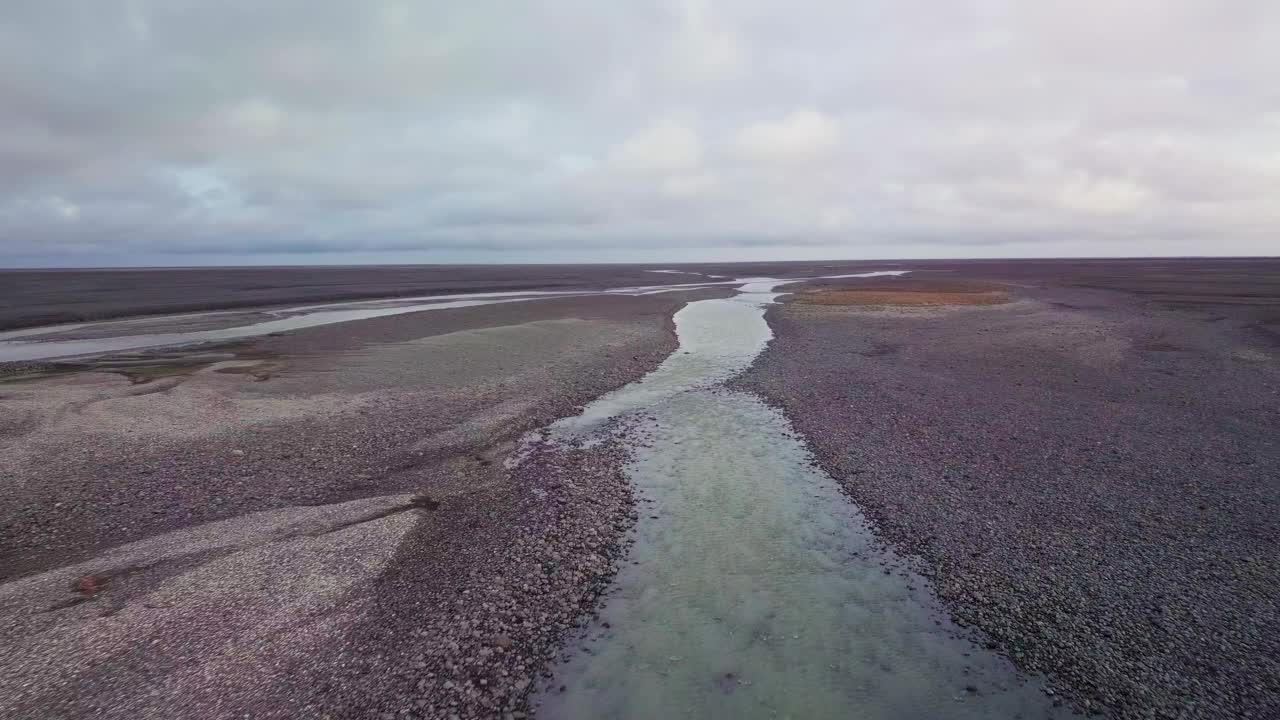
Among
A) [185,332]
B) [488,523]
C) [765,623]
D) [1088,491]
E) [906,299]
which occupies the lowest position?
[765,623]

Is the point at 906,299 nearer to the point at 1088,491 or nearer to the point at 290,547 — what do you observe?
the point at 1088,491

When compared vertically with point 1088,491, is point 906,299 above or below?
above

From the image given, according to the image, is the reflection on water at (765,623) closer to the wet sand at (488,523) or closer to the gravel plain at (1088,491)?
the wet sand at (488,523)

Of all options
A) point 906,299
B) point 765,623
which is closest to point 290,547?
point 765,623

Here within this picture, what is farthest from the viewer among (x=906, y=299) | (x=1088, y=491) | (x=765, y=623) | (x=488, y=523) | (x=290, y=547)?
(x=906, y=299)

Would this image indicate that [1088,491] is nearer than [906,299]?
Yes

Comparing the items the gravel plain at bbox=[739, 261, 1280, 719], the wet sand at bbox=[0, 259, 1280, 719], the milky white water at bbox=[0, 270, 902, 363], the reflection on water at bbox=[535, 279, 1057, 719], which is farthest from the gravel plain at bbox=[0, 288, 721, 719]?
the milky white water at bbox=[0, 270, 902, 363]

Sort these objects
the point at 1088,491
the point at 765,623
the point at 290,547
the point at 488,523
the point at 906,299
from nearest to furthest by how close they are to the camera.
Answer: the point at 765,623 < the point at 290,547 < the point at 488,523 < the point at 1088,491 < the point at 906,299

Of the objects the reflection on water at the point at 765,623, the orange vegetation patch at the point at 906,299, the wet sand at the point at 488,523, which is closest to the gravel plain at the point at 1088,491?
the wet sand at the point at 488,523
